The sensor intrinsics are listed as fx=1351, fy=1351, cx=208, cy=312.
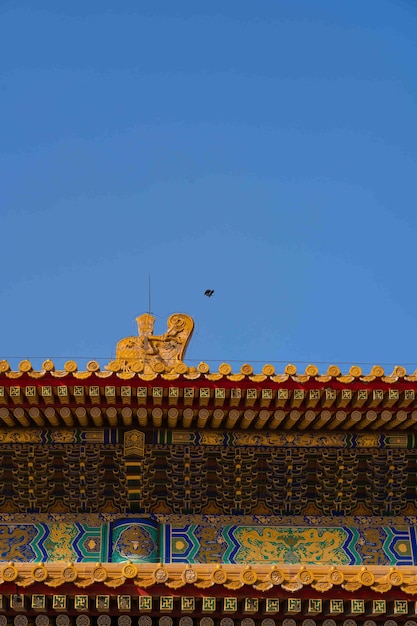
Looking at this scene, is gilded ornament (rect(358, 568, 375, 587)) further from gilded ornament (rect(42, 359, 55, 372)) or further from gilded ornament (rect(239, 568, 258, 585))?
gilded ornament (rect(42, 359, 55, 372))

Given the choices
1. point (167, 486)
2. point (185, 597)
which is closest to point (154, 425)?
point (167, 486)

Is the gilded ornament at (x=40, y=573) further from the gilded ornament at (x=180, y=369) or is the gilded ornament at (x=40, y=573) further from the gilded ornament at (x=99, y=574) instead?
the gilded ornament at (x=180, y=369)

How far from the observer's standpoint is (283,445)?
1862cm

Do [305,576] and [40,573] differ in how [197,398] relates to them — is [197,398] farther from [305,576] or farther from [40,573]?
[40,573]

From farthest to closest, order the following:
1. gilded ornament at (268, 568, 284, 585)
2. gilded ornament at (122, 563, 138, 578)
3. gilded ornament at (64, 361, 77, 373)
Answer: gilded ornament at (64, 361, 77, 373)
gilded ornament at (268, 568, 284, 585)
gilded ornament at (122, 563, 138, 578)

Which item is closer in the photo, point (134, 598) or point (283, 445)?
point (134, 598)

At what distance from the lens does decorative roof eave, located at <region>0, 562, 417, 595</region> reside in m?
14.1

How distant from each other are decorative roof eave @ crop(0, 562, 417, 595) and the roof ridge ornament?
5.79m

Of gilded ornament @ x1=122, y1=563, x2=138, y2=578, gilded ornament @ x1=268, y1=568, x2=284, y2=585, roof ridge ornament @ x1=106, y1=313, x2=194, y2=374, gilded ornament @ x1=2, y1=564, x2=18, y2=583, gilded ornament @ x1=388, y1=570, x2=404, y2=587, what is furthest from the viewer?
roof ridge ornament @ x1=106, y1=313, x2=194, y2=374

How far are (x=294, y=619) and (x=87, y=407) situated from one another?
16.0 feet

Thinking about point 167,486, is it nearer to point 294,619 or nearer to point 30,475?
point 30,475

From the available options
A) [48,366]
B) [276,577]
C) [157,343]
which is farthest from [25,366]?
[276,577]

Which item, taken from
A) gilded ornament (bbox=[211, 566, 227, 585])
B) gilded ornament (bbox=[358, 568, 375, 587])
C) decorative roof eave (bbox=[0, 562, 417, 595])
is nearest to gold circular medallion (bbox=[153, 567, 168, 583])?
decorative roof eave (bbox=[0, 562, 417, 595])

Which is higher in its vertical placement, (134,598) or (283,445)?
(283,445)
